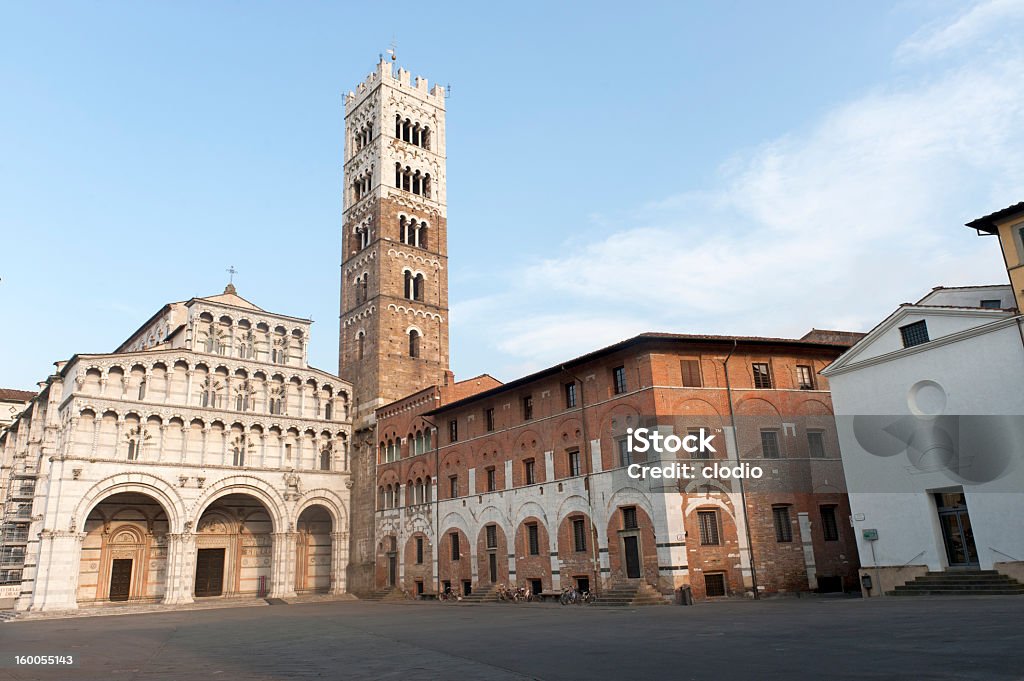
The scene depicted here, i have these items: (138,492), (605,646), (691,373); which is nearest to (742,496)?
(691,373)

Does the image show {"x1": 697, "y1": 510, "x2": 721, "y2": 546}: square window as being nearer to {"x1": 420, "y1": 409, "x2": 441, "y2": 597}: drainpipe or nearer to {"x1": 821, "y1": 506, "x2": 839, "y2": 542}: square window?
{"x1": 821, "y1": 506, "x2": 839, "y2": 542}: square window

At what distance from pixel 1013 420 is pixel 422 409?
3035 centimetres

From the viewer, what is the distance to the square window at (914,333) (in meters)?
25.3

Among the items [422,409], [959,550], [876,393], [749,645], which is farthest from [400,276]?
[749,645]

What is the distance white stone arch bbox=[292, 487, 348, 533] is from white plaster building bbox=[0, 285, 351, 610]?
0.09 meters

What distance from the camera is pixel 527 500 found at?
1384 inches

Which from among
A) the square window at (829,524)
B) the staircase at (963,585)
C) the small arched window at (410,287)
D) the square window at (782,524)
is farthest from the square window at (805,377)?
the small arched window at (410,287)

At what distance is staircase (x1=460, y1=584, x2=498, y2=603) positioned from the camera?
1422 inches

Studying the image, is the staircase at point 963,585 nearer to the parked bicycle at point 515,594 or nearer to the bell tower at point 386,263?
the parked bicycle at point 515,594

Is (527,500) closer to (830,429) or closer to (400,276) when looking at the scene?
(830,429)

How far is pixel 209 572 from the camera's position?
150ft

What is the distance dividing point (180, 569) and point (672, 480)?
95.7 feet

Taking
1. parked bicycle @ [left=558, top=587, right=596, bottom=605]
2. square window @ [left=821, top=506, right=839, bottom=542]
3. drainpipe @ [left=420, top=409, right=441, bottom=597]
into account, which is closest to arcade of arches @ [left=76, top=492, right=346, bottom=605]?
drainpipe @ [left=420, top=409, right=441, bottom=597]

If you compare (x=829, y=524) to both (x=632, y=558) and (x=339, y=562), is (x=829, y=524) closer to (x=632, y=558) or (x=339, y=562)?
(x=632, y=558)
